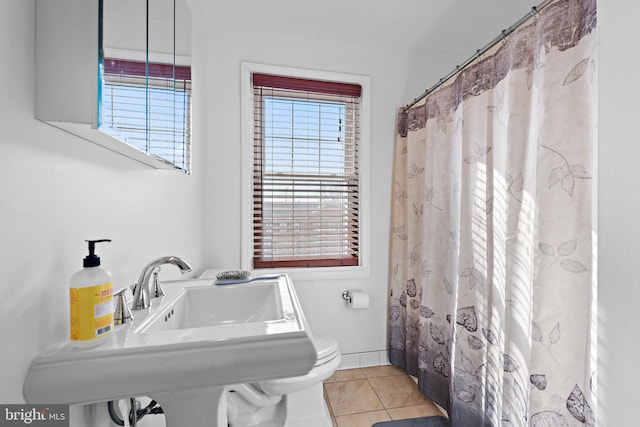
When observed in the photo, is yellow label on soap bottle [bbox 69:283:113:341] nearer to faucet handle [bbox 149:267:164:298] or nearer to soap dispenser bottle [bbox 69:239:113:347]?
soap dispenser bottle [bbox 69:239:113:347]

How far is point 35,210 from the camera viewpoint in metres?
0.52

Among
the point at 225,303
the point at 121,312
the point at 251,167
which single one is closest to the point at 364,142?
the point at 251,167

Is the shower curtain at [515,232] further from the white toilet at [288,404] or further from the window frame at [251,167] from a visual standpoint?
the white toilet at [288,404]

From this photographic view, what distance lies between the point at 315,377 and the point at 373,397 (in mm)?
663

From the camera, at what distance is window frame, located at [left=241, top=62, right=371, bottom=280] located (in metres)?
1.99

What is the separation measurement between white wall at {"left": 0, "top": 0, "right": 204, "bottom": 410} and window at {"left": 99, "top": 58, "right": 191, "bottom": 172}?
0.10m

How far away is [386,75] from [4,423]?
2.40 m

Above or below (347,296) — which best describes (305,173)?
above

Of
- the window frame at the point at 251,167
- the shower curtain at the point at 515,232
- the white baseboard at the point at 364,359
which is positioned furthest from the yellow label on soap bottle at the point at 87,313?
the white baseboard at the point at 364,359

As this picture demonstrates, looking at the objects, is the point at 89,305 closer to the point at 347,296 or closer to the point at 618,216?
the point at 618,216

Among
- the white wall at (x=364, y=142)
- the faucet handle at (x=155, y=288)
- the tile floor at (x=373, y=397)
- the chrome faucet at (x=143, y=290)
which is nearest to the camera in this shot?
the chrome faucet at (x=143, y=290)

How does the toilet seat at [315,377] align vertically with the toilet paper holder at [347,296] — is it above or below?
below

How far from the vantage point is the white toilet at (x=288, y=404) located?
4.77 feet

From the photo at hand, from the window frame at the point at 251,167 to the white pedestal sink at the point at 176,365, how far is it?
134cm
